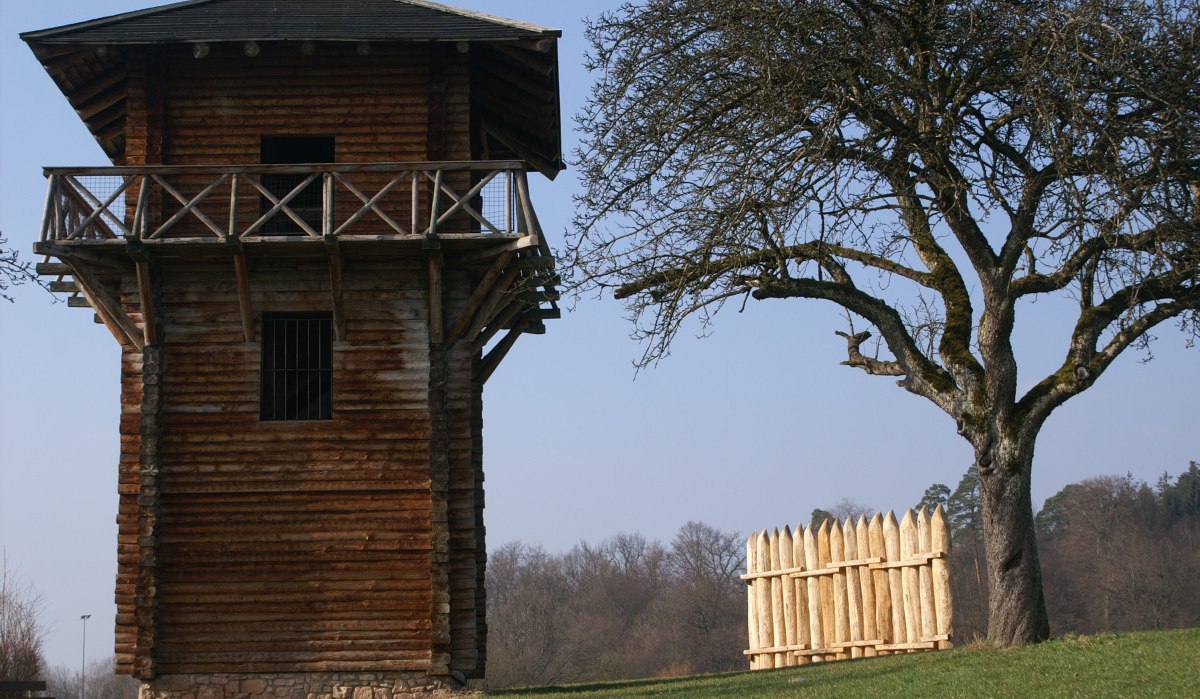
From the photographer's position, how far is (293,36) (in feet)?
60.8

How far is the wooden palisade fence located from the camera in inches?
773

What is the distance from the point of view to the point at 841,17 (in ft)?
54.0

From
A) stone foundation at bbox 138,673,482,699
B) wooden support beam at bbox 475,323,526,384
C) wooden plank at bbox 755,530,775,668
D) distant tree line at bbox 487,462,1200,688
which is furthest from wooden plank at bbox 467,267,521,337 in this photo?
distant tree line at bbox 487,462,1200,688

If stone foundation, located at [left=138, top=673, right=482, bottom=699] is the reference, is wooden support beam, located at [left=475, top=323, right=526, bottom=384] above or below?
above

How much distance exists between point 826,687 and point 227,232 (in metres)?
9.83

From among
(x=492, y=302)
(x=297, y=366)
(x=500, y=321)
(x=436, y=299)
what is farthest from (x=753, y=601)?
(x=297, y=366)

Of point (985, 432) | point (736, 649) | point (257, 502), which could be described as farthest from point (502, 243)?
point (736, 649)

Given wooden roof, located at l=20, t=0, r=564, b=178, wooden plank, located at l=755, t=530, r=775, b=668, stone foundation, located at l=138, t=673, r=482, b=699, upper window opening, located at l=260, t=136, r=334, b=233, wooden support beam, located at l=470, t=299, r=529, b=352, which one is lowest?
stone foundation, located at l=138, t=673, r=482, b=699

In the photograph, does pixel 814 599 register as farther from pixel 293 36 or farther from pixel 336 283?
pixel 293 36

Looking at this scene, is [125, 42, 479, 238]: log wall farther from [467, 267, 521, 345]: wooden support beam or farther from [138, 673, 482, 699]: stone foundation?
[138, 673, 482, 699]: stone foundation

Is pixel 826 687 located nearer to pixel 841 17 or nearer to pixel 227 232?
pixel 841 17

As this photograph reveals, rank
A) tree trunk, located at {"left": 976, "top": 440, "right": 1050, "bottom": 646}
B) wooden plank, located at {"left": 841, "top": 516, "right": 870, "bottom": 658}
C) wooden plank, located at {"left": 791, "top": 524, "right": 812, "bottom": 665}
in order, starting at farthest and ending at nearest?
wooden plank, located at {"left": 791, "top": 524, "right": 812, "bottom": 665} < wooden plank, located at {"left": 841, "top": 516, "right": 870, "bottom": 658} < tree trunk, located at {"left": 976, "top": 440, "right": 1050, "bottom": 646}

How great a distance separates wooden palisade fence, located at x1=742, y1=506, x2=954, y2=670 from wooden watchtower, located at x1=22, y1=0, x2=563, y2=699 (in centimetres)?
561

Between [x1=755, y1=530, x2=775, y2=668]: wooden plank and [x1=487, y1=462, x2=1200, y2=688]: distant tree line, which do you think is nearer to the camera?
[x1=755, y1=530, x2=775, y2=668]: wooden plank
